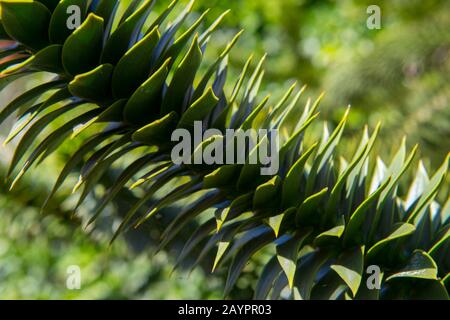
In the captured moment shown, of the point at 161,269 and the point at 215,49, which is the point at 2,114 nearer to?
the point at 161,269

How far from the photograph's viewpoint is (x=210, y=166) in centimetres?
95

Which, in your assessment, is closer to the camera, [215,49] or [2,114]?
[2,114]

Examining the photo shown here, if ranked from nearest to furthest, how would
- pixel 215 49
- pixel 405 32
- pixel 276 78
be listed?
pixel 405 32 → pixel 215 49 → pixel 276 78

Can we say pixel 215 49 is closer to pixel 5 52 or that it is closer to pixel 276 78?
pixel 276 78

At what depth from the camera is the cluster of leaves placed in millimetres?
879

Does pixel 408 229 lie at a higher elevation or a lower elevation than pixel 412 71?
lower

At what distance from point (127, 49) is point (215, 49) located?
94.4 inches

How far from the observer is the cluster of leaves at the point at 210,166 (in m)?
0.88

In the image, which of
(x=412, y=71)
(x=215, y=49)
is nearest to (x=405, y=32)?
(x=412, y=71)
